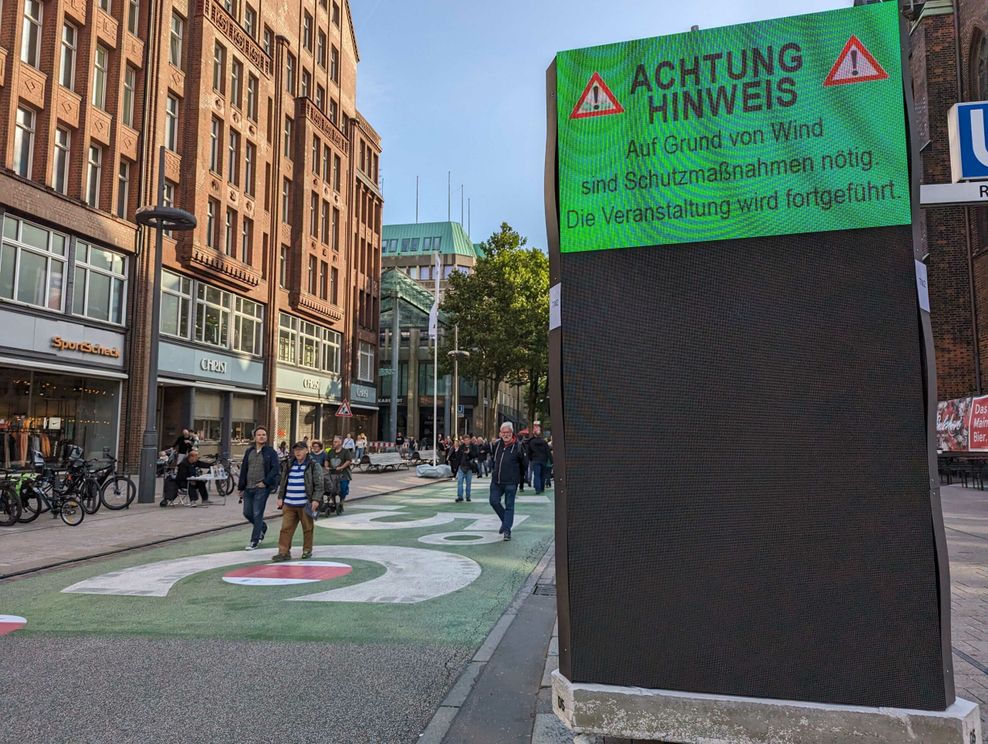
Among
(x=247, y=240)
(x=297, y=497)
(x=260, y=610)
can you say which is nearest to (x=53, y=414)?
(x=247, y=240)

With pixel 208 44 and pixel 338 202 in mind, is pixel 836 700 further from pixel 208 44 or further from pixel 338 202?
pixel 338 202

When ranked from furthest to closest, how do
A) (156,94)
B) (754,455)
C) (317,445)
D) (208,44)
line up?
(208,44) → (156,94) → (317,445) → (754,455)

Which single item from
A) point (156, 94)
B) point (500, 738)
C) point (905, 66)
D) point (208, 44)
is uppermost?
point (208, 44)

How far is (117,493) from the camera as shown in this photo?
53.3 ft

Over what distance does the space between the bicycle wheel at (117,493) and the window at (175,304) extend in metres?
11.3

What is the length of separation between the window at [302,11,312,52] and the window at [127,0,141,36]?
14.7m

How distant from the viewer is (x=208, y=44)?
29.3 meters

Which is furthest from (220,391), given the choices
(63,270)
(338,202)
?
(338,202)

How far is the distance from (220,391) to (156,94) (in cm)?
1161

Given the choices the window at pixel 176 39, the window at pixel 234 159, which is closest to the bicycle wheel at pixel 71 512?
the window at pixel 176 39

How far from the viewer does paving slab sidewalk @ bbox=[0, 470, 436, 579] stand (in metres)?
9.70

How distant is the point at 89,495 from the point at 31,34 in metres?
14.8

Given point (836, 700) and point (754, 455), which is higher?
point (754, 455)

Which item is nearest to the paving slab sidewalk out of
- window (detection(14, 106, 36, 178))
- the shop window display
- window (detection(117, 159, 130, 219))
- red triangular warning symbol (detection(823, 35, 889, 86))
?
the shop window display
